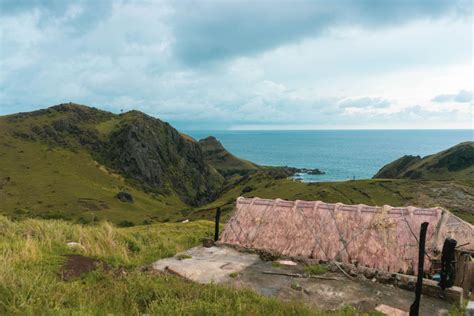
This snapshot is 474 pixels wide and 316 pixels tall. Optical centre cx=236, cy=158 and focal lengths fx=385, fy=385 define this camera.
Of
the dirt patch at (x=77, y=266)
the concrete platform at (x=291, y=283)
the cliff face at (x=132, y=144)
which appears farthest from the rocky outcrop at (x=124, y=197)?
the dirt patch at (x=77, y=266)

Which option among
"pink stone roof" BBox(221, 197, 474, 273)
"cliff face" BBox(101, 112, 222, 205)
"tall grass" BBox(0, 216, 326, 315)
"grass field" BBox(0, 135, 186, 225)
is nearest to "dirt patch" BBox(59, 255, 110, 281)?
"tall grass" BBox(0, 216, 326, 315)

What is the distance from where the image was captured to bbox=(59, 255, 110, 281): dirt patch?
13.4 m

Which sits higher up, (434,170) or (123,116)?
(123,116)

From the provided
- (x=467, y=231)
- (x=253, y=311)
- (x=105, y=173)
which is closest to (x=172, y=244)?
(x=253, y=311)

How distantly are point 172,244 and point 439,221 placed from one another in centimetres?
1235

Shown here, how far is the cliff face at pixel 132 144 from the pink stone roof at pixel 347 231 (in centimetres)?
10205

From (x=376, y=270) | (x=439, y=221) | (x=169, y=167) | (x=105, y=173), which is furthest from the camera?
(x=169, y=167)

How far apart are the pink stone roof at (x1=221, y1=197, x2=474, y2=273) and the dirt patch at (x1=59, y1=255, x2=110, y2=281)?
21.4 feet

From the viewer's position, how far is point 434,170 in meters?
83.8

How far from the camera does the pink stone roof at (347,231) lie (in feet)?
48.8

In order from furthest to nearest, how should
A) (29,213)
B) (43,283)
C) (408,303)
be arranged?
(29,213), (408,303), (43,283)

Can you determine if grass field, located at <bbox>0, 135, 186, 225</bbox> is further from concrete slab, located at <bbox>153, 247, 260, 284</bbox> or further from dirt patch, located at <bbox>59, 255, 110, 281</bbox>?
dirt patch, located at <bbox>59, 255, 110, 281</bbox>

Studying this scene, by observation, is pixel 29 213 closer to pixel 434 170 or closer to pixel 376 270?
pixel 376 270

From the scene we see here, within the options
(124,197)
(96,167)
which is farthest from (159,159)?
(124,197)
